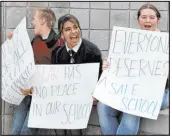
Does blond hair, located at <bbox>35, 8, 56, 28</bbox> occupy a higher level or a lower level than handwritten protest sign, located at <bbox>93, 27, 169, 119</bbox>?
higher

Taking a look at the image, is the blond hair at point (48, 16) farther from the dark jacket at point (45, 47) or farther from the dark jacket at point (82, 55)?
the dark jacket at point (82, 55)

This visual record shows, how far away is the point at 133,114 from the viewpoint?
10.8 feet

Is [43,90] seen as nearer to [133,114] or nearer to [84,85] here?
[84,85]

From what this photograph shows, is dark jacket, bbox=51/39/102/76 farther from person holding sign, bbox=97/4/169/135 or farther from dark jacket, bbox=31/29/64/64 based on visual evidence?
person holding sign, bbox=97/4/169/135

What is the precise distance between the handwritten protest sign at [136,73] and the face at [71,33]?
0.30 metres

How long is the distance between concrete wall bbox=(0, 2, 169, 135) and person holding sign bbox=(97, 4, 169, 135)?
0.30 m

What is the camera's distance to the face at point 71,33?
3457 millimetres

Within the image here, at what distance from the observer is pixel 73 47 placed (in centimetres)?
352

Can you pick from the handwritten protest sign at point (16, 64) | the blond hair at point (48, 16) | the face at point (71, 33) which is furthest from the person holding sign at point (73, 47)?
the handwritten protest sign at point (16, 64)

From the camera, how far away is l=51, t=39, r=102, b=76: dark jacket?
3492 millimetres

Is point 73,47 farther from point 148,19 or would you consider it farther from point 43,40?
point 148,19

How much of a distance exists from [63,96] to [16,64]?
435mm

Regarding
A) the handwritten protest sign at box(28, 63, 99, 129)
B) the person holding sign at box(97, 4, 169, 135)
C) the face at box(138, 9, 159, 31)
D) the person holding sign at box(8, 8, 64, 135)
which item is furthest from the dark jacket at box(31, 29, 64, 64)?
the face at box(138, 9, 159, 31)

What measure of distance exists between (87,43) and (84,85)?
1.09 ft
